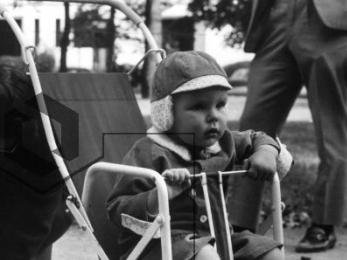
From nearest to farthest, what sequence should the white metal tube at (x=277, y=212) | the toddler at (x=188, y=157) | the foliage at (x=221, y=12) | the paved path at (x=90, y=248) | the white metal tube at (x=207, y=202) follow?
the white metal tube at (x=207, y=202), the toddler at (x=188, y=157), the white metal tube at (x=277, y=212), the paved path at (x=90, y=248), the foliage at (x=221, y=12)

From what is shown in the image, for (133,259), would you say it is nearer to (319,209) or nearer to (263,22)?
(319,209)

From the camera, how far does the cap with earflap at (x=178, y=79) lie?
3555 mm

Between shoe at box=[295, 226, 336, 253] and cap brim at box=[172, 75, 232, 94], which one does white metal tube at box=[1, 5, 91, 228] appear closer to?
cap brim at box=[172, 75, 232, 94]

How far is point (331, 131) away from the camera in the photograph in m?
5.43

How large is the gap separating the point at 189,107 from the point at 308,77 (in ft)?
6.89

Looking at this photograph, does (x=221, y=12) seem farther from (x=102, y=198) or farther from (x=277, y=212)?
(x=277, y=212)

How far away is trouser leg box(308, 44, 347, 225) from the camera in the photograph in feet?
17.6

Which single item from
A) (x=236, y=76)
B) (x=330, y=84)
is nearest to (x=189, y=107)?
(x=330, y=84)

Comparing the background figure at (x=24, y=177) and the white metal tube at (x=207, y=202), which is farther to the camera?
the background figure at (x=24, y=177)

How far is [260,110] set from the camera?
567 centimetres

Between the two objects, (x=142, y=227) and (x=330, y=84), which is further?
(x=330, y=84)

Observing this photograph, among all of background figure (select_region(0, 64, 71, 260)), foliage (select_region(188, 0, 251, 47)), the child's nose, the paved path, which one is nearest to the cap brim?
the child's nose

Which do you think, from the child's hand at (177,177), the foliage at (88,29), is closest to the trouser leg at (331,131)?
the child's hand at (177,177)

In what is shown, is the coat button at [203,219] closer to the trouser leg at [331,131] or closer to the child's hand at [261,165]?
the child's hand at [261,165]
